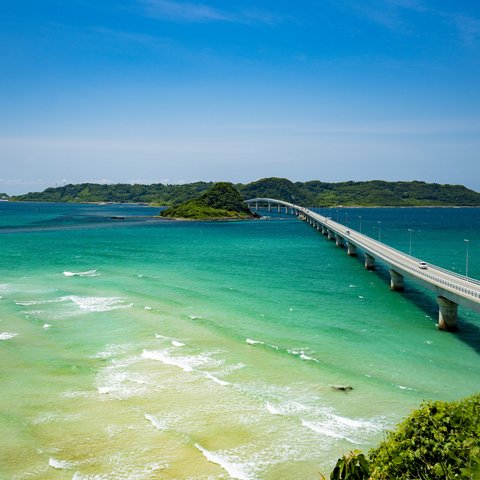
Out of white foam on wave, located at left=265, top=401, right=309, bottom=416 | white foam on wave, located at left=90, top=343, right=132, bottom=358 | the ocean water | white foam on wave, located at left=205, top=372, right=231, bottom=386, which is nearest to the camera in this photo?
the ocean water

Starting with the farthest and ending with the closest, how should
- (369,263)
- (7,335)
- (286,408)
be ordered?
(369,263) → (7,335) → (286,408)

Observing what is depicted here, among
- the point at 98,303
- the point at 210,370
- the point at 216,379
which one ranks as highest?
the point at 98,303

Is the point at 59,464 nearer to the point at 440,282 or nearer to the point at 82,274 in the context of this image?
the point at 440,282

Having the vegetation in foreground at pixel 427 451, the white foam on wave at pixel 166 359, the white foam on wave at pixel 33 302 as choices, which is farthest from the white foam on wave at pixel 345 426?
the white foam on wave at pixel 33 302

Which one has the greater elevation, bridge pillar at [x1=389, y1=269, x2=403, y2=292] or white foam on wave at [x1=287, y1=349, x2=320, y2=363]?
bridge pillar at [x1=389, y1=269, x2=403, y2=292]

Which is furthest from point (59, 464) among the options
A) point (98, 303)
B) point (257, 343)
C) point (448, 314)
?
point (448, 314)

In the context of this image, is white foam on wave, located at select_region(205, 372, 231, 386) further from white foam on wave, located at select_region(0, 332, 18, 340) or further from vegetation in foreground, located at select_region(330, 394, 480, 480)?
white foam on wave, located at select_region(0, 332, 18, 340)

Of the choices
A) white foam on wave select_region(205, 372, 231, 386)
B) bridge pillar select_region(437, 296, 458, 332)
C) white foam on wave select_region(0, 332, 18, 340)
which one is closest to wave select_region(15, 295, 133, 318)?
white foam on wave select_region(0, 332, 18, 340)

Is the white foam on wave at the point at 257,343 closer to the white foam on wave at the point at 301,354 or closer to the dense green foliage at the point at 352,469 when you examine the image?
the white foam on wave at the point at 301,354
